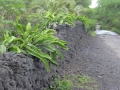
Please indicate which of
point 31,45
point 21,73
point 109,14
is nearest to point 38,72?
point 31,45

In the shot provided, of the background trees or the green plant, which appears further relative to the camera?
the background trees

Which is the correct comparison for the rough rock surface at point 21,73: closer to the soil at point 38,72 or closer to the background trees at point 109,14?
the soil at point 38,72

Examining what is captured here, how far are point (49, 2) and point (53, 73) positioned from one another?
1164 centimetres

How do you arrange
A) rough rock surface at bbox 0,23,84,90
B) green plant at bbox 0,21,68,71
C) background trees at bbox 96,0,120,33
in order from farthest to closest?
1. background trees at bbox 96,0,120,33
2. green plant at bbox 0,21,68,71
3. rough rock surface at bbox 0,23,84,90

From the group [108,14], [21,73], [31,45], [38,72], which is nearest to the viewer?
[21,73]

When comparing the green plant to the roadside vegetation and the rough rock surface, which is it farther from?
the roadside vegetation

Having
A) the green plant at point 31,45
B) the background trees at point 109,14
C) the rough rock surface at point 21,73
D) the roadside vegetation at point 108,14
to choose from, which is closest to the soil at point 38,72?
the rough rock surface at point 21,73

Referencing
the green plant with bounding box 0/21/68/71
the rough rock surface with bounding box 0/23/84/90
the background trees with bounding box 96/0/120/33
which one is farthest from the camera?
the background trees with bounding box 96/0/120/33

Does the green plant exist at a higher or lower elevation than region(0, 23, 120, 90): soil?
higher

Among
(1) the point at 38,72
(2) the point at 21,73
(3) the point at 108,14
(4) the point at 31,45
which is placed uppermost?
(3) the point at 108,14

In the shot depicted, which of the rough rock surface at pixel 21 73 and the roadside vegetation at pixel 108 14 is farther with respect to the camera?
the roadside vegetation at pixel 108 14

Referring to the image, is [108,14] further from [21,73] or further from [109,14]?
[21,73]

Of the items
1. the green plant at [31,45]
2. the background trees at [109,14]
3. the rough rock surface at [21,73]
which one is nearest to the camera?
the rough rock surface at [21,73]

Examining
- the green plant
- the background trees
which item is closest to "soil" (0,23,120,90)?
the green plant
